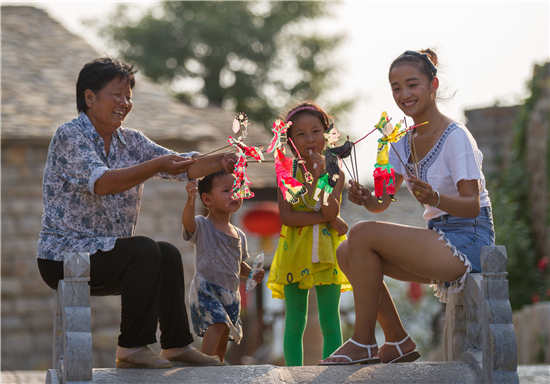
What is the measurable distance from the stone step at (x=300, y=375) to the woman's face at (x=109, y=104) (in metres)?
1.32

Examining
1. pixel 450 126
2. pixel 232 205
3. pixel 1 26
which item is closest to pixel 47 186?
pixel 232 205

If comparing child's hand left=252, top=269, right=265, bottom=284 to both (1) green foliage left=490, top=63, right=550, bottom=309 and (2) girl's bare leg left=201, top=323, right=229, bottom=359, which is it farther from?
(1) green foliage left=490, top=63, right=550, bottom=309

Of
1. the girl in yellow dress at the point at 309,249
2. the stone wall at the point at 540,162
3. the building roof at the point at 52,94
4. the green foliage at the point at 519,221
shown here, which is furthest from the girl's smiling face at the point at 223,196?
the stone wall at the point at 540,162

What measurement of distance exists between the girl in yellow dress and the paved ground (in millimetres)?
733

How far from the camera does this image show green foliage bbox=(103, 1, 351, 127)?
28.2 meters

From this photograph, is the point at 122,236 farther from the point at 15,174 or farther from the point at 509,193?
the point at 509,193

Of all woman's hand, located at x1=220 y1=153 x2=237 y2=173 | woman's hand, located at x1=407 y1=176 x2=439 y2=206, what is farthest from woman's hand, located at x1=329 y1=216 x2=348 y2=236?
woman's hand, located at x1=407 y1=176 x2=439 y2=206

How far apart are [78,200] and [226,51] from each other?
23.9 meters

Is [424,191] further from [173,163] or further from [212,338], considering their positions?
[212,338]

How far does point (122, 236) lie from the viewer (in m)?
4.78

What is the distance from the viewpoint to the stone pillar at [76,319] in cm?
400

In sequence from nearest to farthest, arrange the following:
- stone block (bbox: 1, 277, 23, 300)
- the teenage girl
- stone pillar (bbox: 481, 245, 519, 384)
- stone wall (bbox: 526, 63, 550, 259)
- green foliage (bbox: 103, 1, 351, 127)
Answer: stone pillar (bbox: 481, 245, 519, 384), the teenage girl, stone block (bbox: 1, 277, 23, 300), stone wall (bbox: 526, 63, 550, 259), green foliage (bbox: 103, 1, 351, 127)

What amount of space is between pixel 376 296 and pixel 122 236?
141 cm

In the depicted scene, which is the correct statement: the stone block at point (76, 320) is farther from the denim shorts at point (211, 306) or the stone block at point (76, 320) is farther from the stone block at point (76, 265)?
the denim shorts at point (211, 306)
